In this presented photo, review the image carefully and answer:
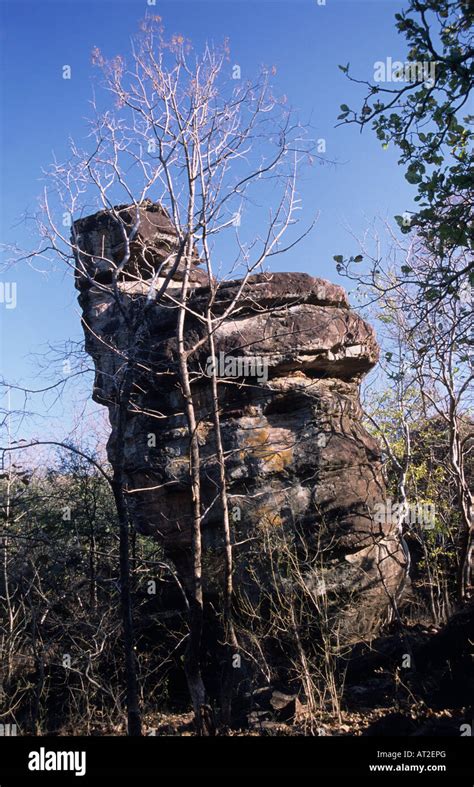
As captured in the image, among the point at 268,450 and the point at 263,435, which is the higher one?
the point at 263,435

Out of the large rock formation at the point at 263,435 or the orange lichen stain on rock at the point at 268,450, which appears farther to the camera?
the orange lichen stain on rock at the point at 268,450

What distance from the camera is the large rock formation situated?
29.3ft

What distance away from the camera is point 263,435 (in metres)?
9.34

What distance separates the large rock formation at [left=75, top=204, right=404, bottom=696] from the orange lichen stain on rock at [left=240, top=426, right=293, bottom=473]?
0.05 ft

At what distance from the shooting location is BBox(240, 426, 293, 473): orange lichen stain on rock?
9.20 metres

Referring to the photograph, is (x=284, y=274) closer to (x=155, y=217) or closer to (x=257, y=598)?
(x=155, y=217)

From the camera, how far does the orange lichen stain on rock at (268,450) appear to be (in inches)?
362

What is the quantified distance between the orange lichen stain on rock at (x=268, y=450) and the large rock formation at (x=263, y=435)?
0.02m

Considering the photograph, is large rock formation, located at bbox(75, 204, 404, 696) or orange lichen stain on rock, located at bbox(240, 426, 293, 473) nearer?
large rock formation, located at bbox(75, 204, 404, 696)

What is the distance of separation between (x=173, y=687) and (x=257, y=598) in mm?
2835

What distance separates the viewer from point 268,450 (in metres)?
9.25

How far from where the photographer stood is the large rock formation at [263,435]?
29.3 ft

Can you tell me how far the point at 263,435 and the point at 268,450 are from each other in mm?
234

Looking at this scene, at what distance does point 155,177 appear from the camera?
852 centimetres
